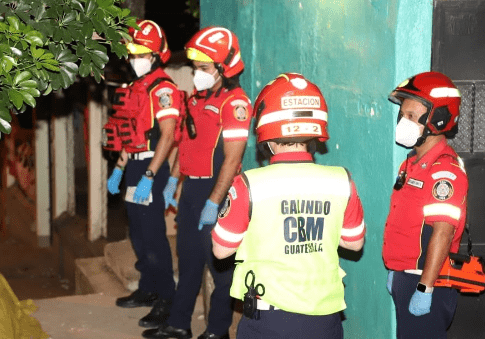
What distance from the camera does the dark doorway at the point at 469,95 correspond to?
4.10 metres

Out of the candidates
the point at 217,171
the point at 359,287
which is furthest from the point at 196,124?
the point at 359,287

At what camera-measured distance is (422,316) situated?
3969 millimetres

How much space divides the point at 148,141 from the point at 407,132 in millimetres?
2881

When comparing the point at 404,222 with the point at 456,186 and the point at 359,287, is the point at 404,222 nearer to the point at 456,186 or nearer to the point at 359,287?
the point at 456,186

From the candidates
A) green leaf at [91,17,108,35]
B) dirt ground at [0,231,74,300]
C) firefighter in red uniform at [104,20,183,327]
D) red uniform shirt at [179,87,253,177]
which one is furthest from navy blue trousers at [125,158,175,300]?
dirt ground at [0,231,74,300]

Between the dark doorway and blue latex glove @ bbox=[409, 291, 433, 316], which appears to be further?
the dark doorway

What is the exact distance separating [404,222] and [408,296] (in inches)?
15.9

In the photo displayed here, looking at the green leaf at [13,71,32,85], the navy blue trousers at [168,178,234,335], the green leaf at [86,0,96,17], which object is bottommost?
the navy blue trousers at [168,178,234,335]

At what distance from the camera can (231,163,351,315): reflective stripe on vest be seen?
3301 mm

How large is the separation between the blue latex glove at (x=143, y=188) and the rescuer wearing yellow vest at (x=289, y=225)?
109 inches

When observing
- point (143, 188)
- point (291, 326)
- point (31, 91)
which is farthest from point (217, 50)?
point (291, 326)

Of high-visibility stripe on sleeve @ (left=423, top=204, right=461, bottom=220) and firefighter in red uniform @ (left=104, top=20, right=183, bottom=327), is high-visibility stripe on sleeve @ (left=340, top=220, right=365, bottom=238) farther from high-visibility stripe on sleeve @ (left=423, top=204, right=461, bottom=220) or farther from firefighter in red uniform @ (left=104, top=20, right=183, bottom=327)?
firefighter in red uniform @ (left=104, top=20, right=183, bottom=327)

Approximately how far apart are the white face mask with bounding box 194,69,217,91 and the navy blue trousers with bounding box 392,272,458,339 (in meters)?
2.18

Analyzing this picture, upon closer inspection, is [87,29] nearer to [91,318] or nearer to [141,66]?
[141,66]
